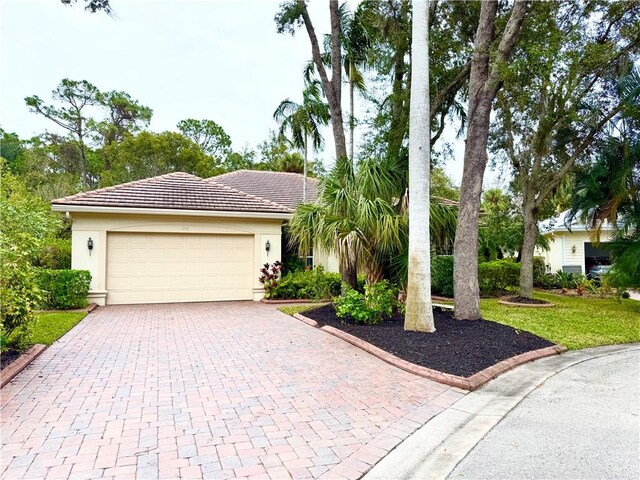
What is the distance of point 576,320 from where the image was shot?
9.43 metres

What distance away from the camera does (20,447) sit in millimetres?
3215

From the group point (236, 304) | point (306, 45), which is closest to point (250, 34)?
→ point (306, 45)

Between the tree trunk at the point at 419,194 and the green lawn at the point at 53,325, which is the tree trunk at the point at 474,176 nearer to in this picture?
the tree trunk at the point at 419,194

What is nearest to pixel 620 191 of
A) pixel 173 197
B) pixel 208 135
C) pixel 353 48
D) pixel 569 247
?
pixel 353 48

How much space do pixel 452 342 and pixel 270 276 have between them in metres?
7.40

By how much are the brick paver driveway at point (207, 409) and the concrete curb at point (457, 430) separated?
0.46 feet

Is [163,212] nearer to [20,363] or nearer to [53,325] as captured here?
[53,325]

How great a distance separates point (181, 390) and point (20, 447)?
164 cm

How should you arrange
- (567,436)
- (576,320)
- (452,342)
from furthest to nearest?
(576,320)
(452,342)
(567,436)

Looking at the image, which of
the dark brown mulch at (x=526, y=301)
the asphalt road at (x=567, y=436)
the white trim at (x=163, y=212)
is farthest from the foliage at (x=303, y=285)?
the asphalt road at (x=567, y=436)

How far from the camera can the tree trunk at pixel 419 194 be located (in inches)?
262

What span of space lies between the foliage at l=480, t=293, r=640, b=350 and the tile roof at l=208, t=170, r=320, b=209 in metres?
8.85

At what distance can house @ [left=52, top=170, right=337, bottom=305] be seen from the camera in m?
11.2

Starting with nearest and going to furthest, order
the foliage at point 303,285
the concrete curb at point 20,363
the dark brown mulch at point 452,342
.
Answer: the concrete curb at point 20,363, the dark brown mulch at point 452,342, the foliage at point 303,285
